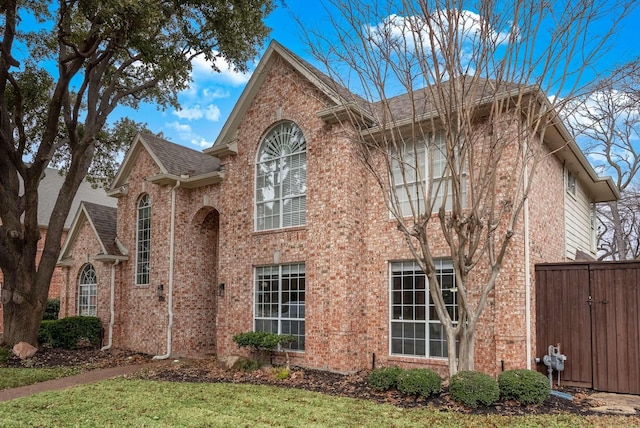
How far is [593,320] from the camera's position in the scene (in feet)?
33.6

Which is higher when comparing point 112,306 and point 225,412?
point 112,306

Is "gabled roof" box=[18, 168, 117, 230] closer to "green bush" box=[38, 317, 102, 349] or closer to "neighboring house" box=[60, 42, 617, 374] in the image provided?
"green bush" box=[38, 317, 102, 349]

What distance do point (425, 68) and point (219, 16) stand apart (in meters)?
6.72

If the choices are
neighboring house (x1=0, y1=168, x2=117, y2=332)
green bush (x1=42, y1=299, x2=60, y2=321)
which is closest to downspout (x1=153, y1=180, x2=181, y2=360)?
neighboring house (x1=0, y1=168, x2=117, y2=332)

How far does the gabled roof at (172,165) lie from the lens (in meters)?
15.7

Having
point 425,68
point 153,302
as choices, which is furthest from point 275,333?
point 425,68

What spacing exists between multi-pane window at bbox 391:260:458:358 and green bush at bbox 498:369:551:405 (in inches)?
88.4

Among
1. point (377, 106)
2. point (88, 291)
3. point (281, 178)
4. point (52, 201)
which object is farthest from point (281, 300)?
point (52, 201)

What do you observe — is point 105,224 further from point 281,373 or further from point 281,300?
point 281,373

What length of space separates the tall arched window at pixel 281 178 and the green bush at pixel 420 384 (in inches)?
196

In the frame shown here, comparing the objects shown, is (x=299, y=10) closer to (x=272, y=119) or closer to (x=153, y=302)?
(x=272, y=119)

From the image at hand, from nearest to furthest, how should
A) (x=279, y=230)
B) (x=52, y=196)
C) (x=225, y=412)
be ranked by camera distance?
(x=225, y=412) → (x=279, y=230) → (x=52, y=196)

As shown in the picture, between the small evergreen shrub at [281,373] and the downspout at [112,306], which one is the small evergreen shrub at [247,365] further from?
the downspout at [112,306]

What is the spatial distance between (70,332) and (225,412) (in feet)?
37.0
